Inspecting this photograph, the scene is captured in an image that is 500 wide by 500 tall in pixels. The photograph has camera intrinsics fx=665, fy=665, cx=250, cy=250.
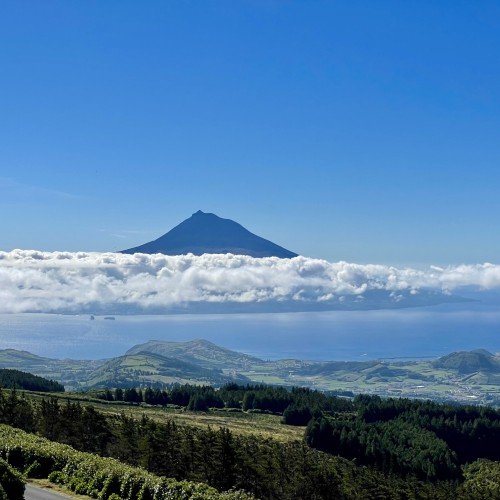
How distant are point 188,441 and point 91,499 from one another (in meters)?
54.1

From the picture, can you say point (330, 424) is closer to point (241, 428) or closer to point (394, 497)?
point (241, 428)

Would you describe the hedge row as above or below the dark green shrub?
below

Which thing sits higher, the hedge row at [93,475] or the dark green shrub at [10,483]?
the dark green shrub at [10,483]

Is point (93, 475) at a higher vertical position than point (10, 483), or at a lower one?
lower

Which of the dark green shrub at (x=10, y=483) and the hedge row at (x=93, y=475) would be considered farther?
the hedge row at (x=93, y=475)

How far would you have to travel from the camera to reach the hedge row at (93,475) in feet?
107

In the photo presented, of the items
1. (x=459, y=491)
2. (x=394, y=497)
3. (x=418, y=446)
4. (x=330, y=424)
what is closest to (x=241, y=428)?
(x=330, y=424)

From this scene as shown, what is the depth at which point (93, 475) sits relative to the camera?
35906 millimetres

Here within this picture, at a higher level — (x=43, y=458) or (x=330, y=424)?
(x=43, y=458)

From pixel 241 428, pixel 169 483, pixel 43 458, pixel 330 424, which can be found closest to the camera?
pixel 169 483

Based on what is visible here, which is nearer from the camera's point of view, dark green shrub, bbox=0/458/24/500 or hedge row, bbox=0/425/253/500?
dark green shrub, bbox=0/458/24/500

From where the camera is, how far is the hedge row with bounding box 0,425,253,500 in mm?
32750

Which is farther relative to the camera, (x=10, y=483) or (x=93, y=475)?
(x=93, y=475)

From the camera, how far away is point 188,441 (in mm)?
87188
